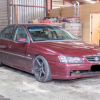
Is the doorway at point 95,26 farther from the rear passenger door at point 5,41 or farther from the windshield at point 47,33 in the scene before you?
the rear passenger door at point 5,41

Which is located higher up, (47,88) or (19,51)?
(19,51)

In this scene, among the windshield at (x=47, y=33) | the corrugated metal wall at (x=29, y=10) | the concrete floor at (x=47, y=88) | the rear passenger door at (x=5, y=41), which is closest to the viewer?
the concrete floor at (x=47, y=88)

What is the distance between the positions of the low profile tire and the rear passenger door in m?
1.46

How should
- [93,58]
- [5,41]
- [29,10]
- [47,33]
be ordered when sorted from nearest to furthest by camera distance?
1. [93,58]
2. [47,33]
3. [5,41]
4. [29,10]

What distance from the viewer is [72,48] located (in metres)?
5.12

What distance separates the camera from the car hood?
488 centimetres

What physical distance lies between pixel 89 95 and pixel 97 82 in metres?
1.10

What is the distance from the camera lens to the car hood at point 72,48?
4.88 m

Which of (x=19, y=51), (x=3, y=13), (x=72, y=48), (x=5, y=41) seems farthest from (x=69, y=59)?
(x=3, y=13)

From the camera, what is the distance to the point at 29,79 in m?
5.54

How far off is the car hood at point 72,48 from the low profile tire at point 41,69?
0.35 meters

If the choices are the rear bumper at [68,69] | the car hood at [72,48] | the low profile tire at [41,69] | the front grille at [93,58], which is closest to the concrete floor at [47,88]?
the low profile tire at [41,69]

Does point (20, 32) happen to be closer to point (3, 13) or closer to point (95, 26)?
point (95, 26)

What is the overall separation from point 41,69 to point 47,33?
118 cm
